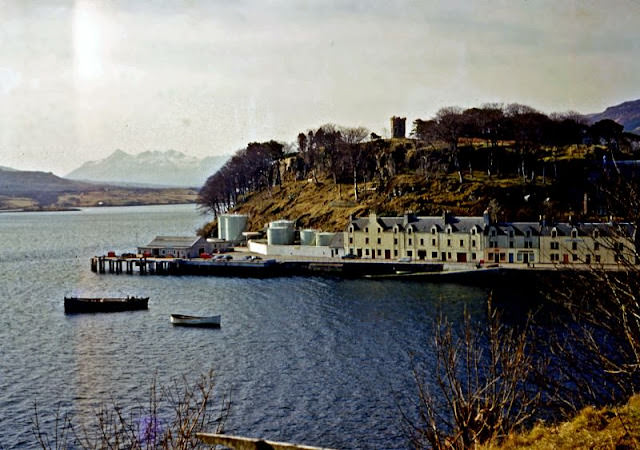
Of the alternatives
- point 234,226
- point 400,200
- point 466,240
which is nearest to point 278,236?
point 234,226

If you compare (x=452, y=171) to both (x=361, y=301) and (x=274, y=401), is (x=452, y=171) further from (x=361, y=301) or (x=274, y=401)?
(x=274, y=401)

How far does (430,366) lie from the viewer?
4381 centimetres

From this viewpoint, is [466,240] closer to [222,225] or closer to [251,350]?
[251,350]

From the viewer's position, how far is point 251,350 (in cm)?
5153

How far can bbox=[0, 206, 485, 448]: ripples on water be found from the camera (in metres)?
37.0

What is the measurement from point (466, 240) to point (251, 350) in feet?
160

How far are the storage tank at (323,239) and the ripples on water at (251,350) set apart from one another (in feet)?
58.1

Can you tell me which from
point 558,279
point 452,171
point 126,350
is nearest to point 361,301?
point 558,279

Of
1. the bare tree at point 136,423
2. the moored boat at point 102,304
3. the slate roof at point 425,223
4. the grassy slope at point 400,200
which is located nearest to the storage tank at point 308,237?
the grassy slope at point 400,200

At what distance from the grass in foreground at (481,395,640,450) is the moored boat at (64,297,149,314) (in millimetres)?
58024

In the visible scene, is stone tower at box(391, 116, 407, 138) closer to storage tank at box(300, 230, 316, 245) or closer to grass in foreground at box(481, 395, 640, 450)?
storage tank at box(300, 230, 316, 245)

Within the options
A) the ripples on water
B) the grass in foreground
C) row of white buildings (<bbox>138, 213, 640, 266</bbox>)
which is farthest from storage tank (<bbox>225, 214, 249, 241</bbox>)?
the grass in foreground

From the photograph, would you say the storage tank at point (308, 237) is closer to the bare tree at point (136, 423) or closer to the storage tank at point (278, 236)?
the storage tank at point (278, 236)

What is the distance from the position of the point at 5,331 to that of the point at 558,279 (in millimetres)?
54267
